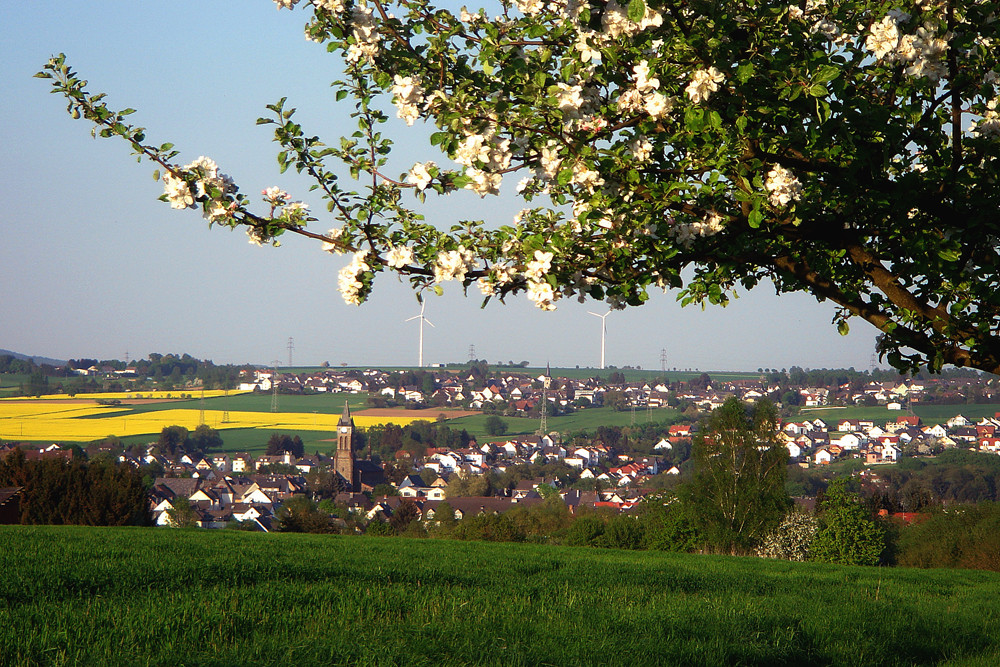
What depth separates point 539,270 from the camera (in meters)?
4.88

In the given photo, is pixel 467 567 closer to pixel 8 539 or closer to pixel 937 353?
pixel 8 539

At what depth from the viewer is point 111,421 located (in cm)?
13138

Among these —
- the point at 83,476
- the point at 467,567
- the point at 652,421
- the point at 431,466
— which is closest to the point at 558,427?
the point at 652,421

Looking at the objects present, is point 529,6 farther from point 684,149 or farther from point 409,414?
point 409,414

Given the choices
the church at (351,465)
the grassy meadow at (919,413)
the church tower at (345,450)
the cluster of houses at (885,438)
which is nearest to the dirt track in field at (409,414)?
the church at (351,465)

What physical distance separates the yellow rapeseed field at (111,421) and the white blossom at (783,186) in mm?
121344

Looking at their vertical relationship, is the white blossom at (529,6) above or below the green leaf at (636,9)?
above

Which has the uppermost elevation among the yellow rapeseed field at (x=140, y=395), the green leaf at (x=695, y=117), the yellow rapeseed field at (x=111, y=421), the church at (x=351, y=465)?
the green leaf at (x=695, y=117)

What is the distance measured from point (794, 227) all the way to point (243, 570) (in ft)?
21.8

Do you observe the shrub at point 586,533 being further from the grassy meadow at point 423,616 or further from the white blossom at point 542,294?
the white blossom at point 542,294

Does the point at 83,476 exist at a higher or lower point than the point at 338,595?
lower

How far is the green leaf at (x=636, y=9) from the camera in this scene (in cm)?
380

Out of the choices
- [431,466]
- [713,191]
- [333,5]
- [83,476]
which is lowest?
[431,466]

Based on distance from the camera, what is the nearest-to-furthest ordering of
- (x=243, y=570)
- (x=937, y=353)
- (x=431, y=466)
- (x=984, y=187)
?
(x=984, y=187) → (x=937, y=353) → (x=243, y=570) → (x=431, y=466)
